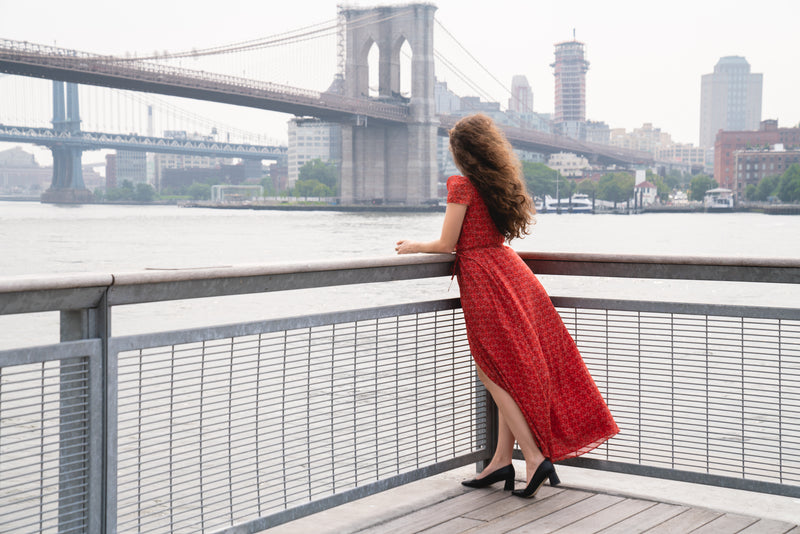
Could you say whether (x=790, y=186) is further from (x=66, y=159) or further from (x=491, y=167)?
(x=491, y=167)

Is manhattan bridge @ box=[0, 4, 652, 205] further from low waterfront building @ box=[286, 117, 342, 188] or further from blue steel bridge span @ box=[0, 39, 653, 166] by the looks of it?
low waterfront building @ box=[286, 117, 342, 188]

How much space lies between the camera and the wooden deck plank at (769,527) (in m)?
2.41

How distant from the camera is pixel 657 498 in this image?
2678 millimetres

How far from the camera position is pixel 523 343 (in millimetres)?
2580

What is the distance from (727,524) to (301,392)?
126cm

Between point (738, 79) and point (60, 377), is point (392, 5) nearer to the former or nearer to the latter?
point (60, 377)

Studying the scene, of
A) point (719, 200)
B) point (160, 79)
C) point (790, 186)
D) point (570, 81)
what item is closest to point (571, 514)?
point (160, 79)

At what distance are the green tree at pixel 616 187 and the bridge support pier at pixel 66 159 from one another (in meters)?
55.1

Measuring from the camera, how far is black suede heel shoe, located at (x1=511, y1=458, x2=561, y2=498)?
2.61 m

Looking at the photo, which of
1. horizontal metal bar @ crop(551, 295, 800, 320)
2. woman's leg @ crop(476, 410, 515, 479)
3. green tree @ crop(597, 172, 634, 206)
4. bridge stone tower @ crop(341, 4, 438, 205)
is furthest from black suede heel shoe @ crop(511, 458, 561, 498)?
green tree @ crop(597, 172, 634, 206)

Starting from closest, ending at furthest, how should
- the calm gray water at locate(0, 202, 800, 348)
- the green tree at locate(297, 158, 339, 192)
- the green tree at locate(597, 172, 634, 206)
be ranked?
the calm gray water at locate(0, 202, 800, 348) → the green tree at locate(597, 172, 634, 206) → the green tree at locate(297, 158, 339, 192)

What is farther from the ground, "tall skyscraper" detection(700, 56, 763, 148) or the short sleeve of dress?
"tall skyscraper" detection(700, 56, 763, 148)

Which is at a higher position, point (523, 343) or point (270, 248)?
point (523, 343)

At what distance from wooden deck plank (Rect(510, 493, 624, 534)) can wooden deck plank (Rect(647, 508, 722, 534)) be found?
194 millimetres
